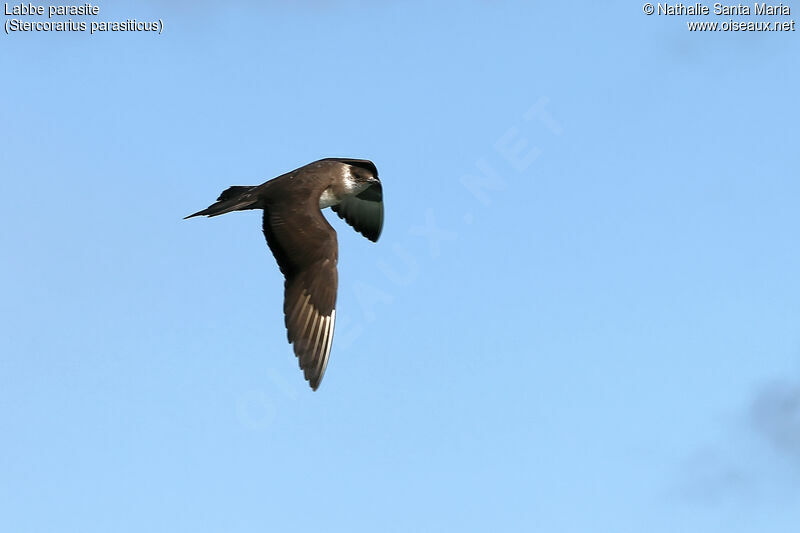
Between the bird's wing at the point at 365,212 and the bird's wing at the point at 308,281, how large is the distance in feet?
10.9

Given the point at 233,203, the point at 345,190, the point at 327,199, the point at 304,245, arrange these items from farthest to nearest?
the point at 345,190, the point at 327,199, the point at 233,203, the point at 304,245

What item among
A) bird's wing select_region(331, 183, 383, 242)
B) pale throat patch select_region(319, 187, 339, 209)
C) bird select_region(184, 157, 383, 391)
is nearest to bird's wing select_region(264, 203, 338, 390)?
bird select_region(184, 157, 383, 391)

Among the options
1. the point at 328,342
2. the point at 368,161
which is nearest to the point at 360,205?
the point at 368,161

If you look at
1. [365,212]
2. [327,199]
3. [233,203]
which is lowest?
[233,203]

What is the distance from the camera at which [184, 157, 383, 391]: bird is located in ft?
46.1

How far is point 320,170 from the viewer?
16.4 metres

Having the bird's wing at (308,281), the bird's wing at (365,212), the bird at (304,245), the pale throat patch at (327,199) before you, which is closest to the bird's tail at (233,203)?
the bird at (304,245)

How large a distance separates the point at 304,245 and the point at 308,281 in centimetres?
50

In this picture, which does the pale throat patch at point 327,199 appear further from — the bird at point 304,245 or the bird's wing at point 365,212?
the bird's wing at point 365,212

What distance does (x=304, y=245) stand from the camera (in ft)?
47.5

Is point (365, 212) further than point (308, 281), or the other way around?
point (365, 212)

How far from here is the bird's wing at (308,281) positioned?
45.9 feet

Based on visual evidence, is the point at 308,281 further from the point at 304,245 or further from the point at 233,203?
the point at 233,203

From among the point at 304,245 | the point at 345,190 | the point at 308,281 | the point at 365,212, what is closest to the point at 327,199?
the point at 345,190
